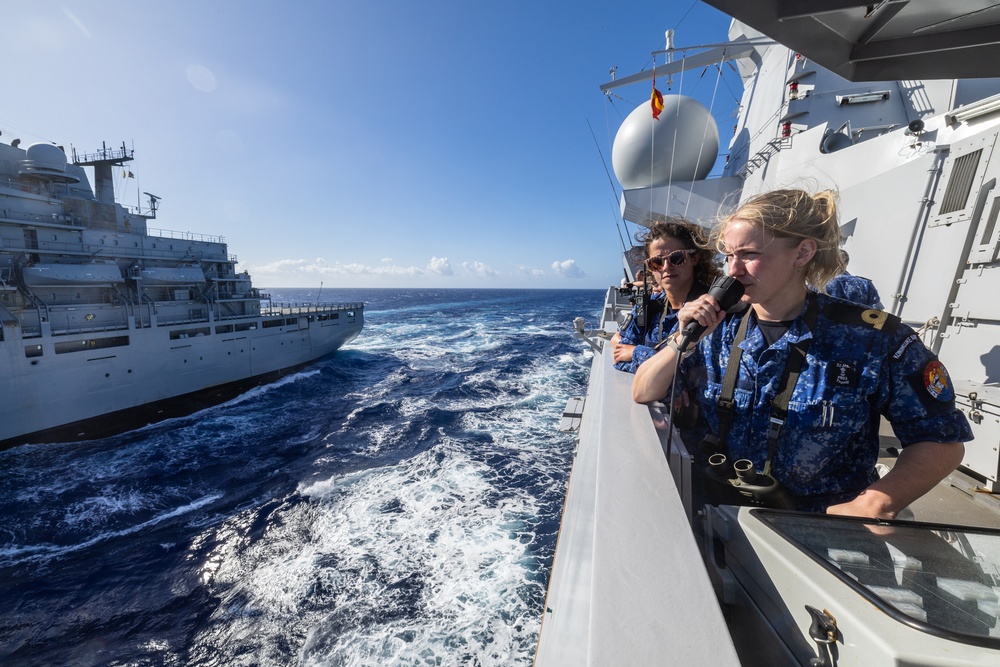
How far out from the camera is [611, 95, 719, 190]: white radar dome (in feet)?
45.2

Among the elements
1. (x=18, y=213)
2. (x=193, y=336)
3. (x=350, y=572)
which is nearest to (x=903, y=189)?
(x=350, y=572)

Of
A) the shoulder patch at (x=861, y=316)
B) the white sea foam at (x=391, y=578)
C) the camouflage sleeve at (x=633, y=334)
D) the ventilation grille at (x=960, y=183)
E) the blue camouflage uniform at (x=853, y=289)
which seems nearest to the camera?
the shoulder patch at (x=861, y=316)

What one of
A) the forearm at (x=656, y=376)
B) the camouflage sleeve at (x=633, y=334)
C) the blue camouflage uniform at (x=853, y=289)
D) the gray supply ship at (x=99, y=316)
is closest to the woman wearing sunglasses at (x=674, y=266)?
the camouflage sleeve at (x=633, y=334)

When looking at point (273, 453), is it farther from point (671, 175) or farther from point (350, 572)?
point (671, 175)

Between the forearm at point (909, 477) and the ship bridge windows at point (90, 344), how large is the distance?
2371 centimetres

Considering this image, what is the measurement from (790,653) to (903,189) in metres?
7.60

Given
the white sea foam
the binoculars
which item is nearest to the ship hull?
the white sea foam

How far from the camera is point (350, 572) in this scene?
6.18 m

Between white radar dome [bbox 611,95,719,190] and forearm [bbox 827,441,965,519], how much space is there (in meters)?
14.0

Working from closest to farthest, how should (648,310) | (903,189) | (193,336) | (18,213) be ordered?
1. (648,310)
2. (903,189)
3. (18,213)
4. (193,336)

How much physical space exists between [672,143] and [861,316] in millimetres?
14789

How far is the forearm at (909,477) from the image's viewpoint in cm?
136

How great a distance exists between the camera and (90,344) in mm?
16312

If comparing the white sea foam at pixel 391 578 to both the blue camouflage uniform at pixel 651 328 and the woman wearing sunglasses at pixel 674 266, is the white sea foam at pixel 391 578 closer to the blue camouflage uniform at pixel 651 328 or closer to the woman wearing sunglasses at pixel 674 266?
the blue camouflage uniform at pixel 651 328
